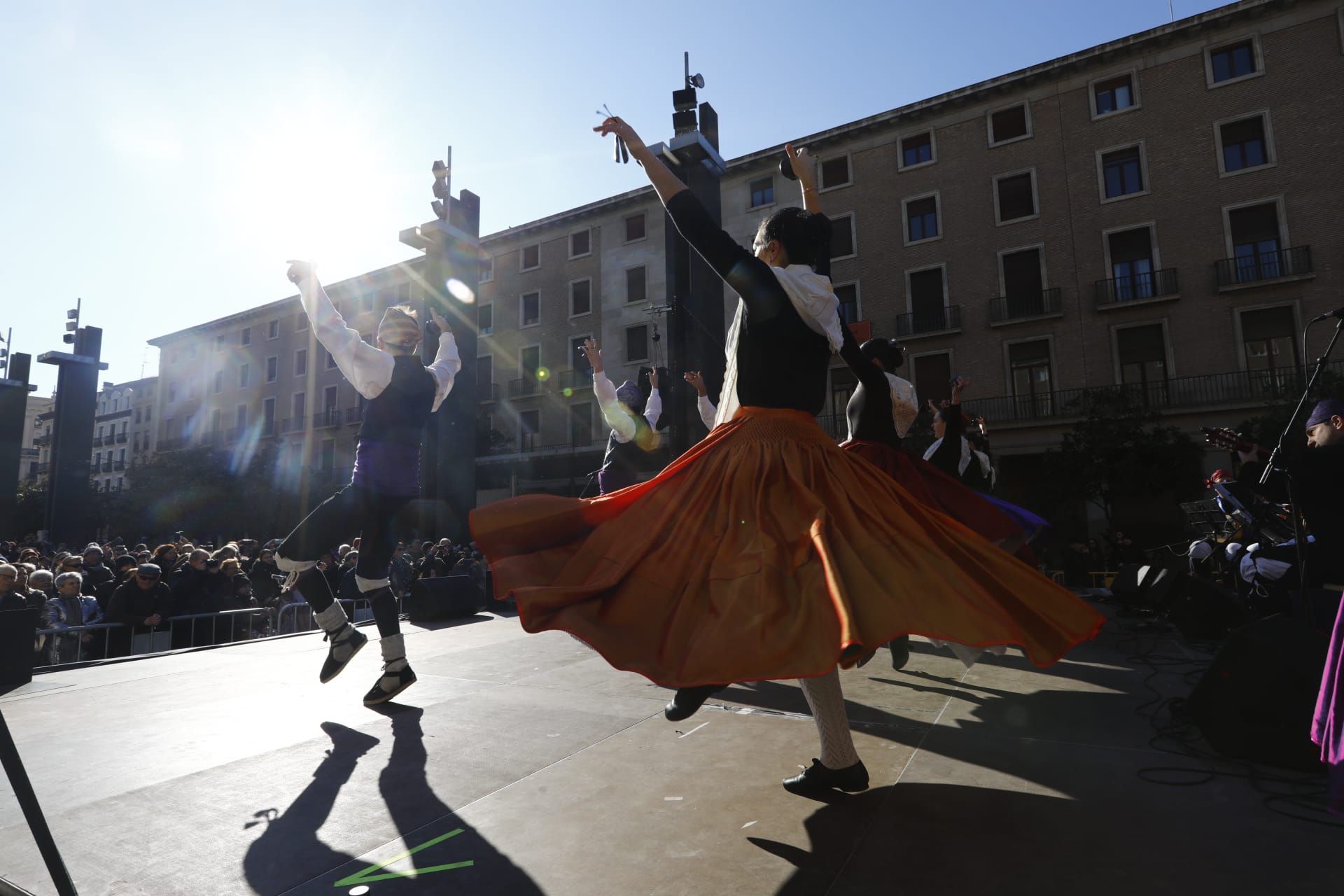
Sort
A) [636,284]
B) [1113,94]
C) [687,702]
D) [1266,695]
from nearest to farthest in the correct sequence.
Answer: [687,702]
[1266,695]
[1113,94]
[636,284]

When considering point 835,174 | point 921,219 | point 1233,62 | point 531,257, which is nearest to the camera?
point 1233,62

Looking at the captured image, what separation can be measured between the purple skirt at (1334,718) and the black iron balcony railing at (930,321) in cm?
2422

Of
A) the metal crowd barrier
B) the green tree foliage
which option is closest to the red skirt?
the metal crowd barrier

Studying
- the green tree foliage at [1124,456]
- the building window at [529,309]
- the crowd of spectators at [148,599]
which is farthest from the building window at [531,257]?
the crowd of spectators at [148,599]

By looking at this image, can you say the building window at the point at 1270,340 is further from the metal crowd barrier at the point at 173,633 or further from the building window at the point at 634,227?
the metal crowd barrier at the point at 173,633

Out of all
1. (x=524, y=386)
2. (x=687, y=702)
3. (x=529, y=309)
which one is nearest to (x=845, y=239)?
(x=529, y=309)

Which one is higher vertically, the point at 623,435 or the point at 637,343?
the point at 637,343

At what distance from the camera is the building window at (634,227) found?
106 feet

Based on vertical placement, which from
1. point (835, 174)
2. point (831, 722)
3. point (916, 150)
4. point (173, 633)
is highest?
point (916, 150)

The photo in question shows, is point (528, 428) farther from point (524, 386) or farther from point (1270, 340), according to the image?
point (1270, 340)

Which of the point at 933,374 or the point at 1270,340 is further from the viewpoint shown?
the point at 933,374

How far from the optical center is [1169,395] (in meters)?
21.7

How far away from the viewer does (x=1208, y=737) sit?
2830 mm

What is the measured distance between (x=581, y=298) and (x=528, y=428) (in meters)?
6.75
